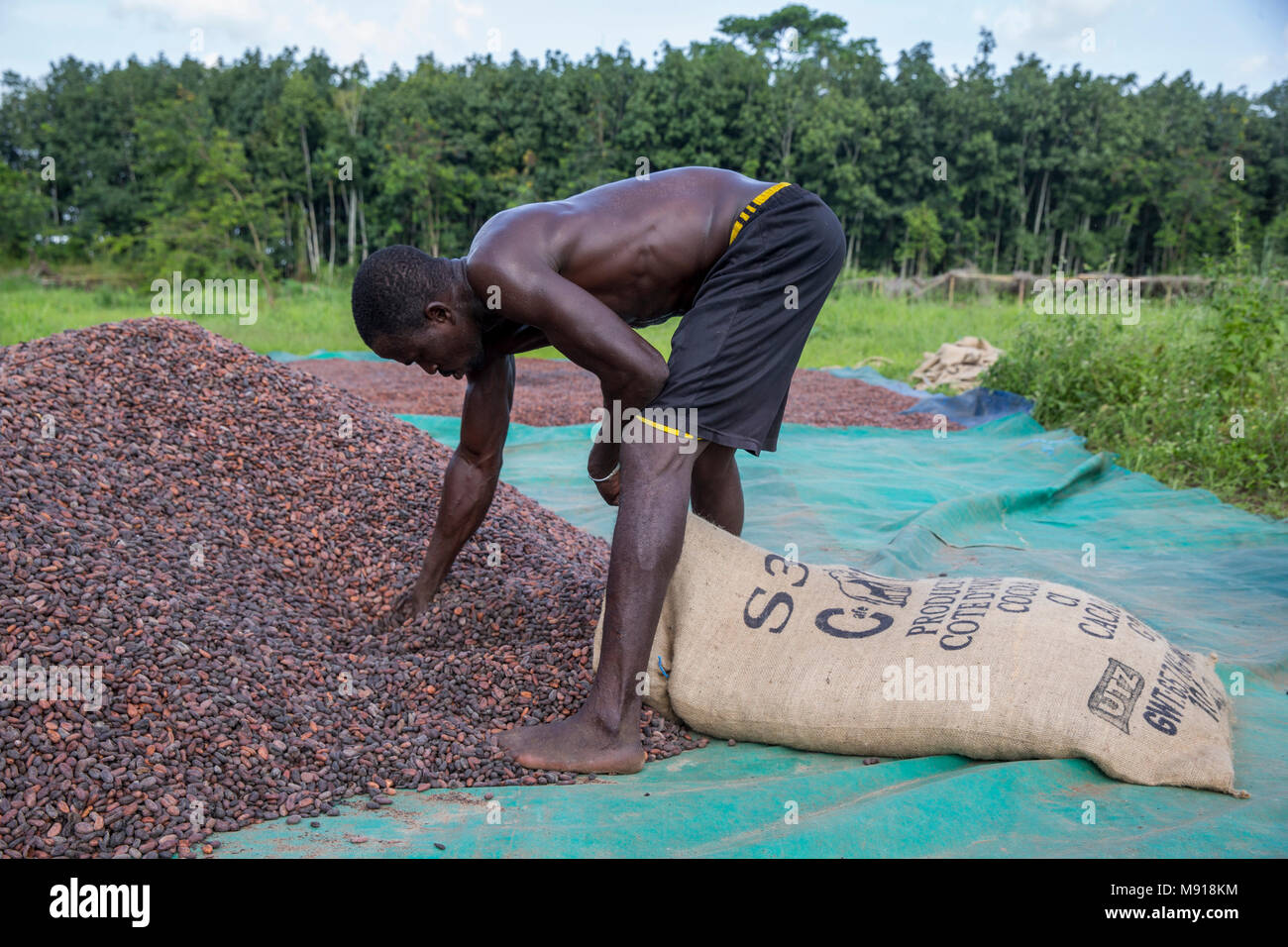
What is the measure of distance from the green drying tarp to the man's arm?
76 cm

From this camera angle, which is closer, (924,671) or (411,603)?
(924,671)

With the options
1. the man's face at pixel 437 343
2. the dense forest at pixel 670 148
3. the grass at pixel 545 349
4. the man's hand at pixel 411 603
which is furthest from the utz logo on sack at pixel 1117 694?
the dense forest at pixel 670 148

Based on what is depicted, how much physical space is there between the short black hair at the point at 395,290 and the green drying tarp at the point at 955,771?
905 millimetres

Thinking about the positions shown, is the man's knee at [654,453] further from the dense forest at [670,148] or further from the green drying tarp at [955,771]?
the dense forest at [670,148]

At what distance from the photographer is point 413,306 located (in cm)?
182

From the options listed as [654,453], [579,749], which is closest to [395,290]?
[654,453]

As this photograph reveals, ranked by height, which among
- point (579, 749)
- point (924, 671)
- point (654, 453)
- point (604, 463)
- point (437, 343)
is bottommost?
point (579, 749)

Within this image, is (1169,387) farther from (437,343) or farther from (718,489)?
(437,343)

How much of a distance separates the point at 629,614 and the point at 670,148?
17.9m

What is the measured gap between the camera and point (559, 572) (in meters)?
2.58

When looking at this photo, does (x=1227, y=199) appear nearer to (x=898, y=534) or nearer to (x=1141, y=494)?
(x=1141, y=494)

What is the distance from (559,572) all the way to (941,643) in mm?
1143

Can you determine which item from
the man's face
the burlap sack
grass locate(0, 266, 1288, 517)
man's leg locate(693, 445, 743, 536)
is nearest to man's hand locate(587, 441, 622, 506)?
man's leg locate(693, 445, 743, 536)

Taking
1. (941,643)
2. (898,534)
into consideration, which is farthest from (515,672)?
(898,534)
